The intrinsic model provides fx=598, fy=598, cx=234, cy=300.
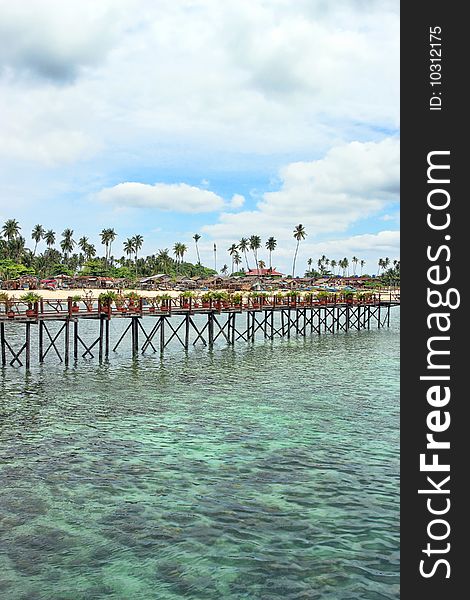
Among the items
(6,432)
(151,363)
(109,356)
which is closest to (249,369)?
(151,363)

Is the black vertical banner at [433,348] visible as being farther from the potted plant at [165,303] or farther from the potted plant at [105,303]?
the potted plant at [165,303]

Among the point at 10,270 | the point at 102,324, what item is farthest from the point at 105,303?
the point at 10,270

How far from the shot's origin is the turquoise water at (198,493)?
10414 millimetres

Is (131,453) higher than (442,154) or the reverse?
the reverse

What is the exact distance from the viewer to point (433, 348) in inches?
321

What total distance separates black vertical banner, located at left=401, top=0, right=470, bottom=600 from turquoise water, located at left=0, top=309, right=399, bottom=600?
101 inches

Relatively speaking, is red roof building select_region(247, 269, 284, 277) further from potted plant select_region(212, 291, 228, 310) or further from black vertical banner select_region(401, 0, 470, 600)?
black vertical banner select_region(401, 0, 470, 600)

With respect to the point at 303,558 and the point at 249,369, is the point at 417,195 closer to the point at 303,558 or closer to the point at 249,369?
the point at 303,558

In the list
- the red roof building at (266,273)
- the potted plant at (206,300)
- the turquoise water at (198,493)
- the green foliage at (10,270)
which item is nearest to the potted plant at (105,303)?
the potted plant at (206,300)

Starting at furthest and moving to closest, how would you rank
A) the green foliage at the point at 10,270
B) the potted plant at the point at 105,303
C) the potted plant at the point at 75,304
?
the green foliage at the point at 10,270
the potted plant at the point at 105,303
the potted plant at the point at 75,304

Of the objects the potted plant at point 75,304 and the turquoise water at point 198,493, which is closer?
the turquoise water at point 198,493

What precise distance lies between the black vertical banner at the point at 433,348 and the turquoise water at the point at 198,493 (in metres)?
2.56

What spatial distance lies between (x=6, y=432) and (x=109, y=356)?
20.7 m

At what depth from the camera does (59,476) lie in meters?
15.4
